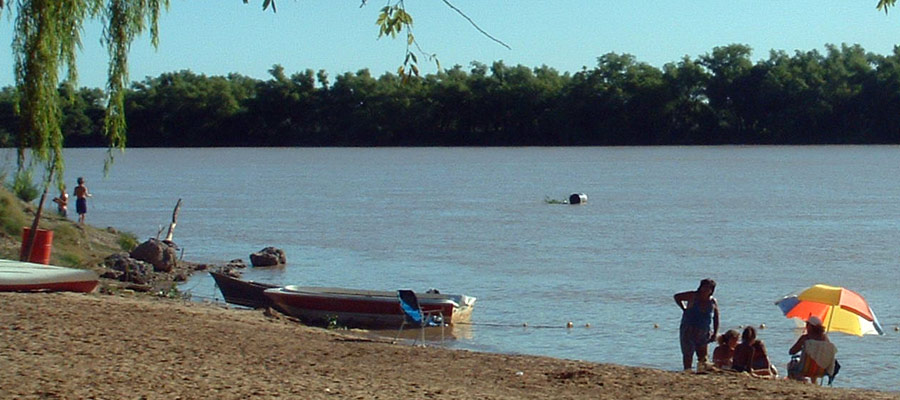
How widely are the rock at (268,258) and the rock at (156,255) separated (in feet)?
12.1

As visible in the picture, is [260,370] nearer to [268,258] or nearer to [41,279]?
[41,279]

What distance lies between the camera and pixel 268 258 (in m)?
30.3

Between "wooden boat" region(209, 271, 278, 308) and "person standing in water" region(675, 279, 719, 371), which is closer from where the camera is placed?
"person standing in water" region(675, 279, 719, 371)

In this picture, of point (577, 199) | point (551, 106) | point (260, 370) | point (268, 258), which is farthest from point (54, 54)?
point (551, 106)

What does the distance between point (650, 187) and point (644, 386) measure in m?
63.1

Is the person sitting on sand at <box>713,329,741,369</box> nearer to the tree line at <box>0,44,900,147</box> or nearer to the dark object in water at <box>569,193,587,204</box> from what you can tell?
the dark object in water at <box>569,193,587,204</box>

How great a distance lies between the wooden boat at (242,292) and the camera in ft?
70.3

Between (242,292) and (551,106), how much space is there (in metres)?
113

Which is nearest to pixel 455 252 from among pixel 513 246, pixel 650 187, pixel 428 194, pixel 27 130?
pixel 513 246

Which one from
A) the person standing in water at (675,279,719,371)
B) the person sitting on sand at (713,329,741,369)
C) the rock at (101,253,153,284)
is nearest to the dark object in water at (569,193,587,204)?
the rock at (101,253,153,284)

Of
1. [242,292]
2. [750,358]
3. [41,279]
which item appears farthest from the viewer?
[242,292]

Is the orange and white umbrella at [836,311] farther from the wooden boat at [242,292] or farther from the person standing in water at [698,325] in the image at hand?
the wooden boat at [242,292]

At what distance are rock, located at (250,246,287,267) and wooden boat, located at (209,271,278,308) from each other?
8.03 m

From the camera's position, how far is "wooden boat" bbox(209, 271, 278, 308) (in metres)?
21.4
